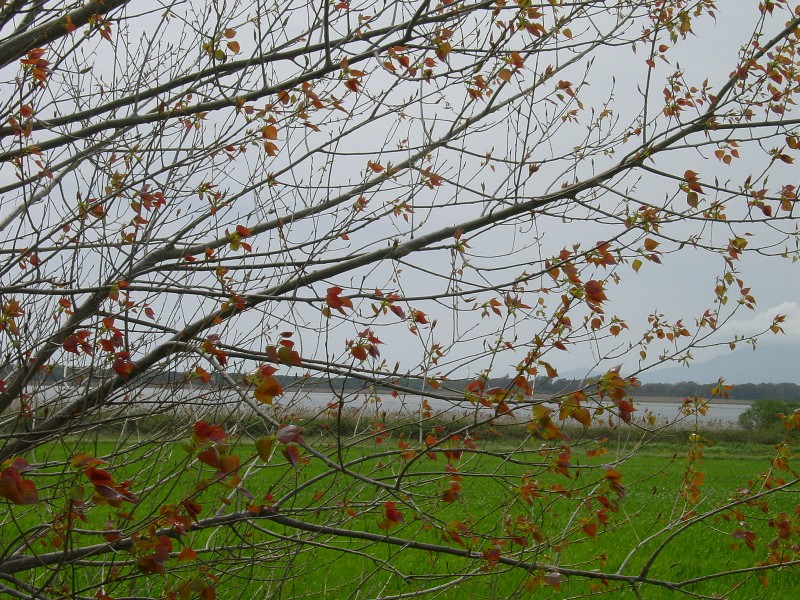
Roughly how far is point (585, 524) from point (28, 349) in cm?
235

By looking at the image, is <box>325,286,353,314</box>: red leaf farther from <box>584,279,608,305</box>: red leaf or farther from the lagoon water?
<box>584,279,608,305</box>: red leaf

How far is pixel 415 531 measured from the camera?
5664 millimetres

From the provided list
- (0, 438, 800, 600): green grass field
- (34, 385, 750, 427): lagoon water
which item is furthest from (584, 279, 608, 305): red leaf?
(0, 438, 800, 600): green grass field

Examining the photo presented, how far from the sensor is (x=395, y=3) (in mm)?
3004

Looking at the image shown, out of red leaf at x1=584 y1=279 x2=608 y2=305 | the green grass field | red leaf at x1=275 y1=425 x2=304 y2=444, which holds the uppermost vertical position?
red leaf at x1=584 y1=279 x2=608 y2=305

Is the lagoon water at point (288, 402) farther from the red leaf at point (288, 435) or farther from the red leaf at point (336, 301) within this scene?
the red leaf at point (288, 435)

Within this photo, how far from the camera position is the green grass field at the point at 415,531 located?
2.66 m

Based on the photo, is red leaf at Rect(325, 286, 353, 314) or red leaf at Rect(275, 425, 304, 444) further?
red leaf at Rect(325, 286, 353, 314)

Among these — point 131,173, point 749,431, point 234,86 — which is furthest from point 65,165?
point 749,431

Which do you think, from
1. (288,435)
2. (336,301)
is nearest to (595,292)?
(336,301)

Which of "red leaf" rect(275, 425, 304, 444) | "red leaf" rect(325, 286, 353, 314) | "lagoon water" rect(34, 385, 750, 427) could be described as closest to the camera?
"red leaf" rect(275, 425, 304, 444)

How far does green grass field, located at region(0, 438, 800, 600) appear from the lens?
2.66 metres

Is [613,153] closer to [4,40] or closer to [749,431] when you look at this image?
[4,40]

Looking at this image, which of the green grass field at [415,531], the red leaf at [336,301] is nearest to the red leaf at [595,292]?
the green grass field at [415,531]
